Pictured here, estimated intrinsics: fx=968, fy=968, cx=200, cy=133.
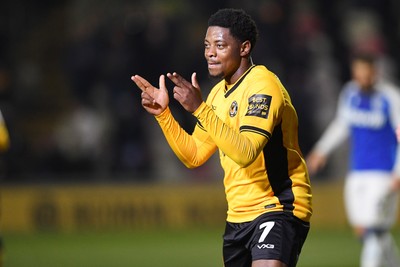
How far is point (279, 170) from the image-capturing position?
6.10 meters

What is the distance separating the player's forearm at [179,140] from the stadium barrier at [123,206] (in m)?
9.60

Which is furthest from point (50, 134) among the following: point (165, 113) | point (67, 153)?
point (165, 113)

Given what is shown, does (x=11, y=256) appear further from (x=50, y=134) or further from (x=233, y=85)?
(x=233, y=85)

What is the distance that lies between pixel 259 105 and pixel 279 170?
0.55 metres

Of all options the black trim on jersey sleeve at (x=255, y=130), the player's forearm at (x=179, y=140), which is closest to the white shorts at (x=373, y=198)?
the player's forearm at (x=179, y=140)

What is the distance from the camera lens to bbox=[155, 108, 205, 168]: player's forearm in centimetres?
644

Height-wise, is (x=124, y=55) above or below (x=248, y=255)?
above

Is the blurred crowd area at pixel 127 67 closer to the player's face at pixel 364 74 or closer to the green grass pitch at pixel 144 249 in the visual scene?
the green grass pitch at pixel 144 249

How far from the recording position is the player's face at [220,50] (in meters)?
5.98

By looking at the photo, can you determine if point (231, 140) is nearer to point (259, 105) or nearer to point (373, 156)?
point (259, 105)

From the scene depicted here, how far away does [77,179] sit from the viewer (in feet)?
53.3

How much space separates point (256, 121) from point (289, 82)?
1095 centimetres

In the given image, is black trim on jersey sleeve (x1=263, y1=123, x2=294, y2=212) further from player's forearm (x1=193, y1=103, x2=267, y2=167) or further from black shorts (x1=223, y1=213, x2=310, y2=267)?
player's forearm (x1=193, y1=103, x2=267, y2=167)

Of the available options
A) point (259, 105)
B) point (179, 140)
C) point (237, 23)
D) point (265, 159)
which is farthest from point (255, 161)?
point (237, 23)
